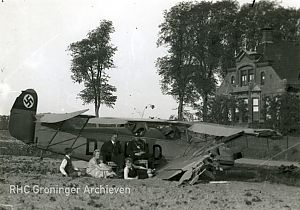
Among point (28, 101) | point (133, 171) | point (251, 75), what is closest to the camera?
point (133, 171)

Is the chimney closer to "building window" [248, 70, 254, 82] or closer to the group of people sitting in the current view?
"building window" [248, 70, 254, 82]

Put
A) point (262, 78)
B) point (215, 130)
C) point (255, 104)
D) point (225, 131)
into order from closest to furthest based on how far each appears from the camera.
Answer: point (225, 131)
point (215, 130)
point (255, 104)
point (262, 78)

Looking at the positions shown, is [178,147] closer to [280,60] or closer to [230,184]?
[230,184]

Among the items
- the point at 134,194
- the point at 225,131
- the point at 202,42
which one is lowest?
the point at 134,194

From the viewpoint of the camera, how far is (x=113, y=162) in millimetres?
12648

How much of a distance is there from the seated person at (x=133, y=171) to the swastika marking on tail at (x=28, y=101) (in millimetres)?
4015

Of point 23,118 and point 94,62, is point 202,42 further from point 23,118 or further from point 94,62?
point 23,118

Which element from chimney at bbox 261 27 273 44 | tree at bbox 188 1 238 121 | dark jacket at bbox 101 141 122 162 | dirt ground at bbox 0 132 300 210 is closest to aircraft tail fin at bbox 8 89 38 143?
dirt ground at bbox 0 132 300 210

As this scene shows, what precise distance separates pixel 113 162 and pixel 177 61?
3220 centimetres

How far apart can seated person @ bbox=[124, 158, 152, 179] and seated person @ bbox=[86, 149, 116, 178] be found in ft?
1.35

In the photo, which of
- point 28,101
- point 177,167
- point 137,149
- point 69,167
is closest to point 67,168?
point 69,167

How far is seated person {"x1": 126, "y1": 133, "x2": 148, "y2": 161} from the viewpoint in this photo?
12578 mm

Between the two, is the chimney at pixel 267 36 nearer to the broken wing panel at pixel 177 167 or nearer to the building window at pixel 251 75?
the building window at pixel 251 75

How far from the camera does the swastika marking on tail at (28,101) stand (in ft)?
44.5
